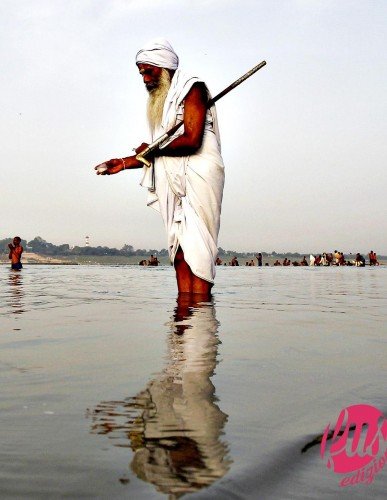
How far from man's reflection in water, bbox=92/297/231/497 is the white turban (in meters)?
3.75

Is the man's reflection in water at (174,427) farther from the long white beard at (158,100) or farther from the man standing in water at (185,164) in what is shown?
the long white beard at (158,100)

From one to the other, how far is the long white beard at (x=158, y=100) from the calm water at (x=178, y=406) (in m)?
2.78

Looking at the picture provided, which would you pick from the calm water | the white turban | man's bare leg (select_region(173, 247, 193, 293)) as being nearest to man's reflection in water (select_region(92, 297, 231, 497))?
the calm water

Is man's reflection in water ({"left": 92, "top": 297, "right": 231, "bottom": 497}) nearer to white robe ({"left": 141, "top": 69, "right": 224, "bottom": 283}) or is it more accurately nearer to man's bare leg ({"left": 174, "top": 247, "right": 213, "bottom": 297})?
white robe ({"left": 141, "top": 69, "right": 224, "bottom": 283})

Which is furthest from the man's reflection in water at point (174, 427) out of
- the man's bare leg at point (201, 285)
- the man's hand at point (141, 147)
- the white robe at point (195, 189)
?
the man's hand at point (141, 147)

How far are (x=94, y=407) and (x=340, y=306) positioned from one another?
3586 millimetres

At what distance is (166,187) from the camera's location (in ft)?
16.9

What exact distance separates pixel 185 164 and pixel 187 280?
3.57ft

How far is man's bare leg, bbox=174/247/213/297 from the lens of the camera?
5073 millimetres

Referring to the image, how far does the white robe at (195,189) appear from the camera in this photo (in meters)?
4.90

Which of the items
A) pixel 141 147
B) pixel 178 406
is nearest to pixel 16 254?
pixel 141 147

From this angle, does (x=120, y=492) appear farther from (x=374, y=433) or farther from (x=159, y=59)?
(x=159, y=59)

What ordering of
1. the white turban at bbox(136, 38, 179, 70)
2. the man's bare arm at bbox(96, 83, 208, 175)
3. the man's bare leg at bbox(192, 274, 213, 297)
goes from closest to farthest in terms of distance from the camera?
the man's bare arm at bbox(96, 83, 208, 175)
the white turban at bbox(136, 38, 179, 70)
the man's bare leg at bbox(192, 274, 213, 297)

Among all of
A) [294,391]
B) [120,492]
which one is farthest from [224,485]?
[294,391]
